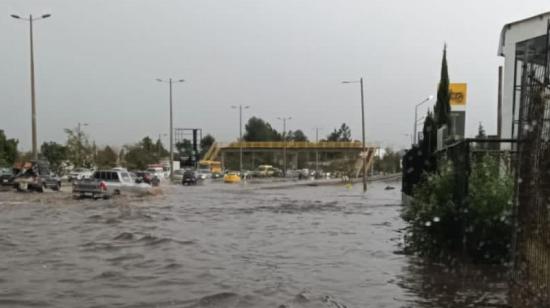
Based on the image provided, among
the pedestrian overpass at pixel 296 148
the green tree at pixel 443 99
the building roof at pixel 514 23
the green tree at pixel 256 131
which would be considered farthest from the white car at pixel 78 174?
the green tree at pixel 256 131

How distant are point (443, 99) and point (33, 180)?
23.5m

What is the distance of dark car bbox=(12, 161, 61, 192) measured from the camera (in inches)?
1521

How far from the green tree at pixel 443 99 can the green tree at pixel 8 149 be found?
7050cm

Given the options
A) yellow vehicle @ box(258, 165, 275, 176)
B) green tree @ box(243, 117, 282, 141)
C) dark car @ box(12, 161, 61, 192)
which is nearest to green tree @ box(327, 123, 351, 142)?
green tree @ box(243, 117, 282, 141)

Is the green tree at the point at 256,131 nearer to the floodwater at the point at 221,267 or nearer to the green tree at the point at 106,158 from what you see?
the green tree at the point at 106,158

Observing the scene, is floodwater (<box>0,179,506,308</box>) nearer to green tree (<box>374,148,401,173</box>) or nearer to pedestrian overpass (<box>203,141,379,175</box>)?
pedestrian overpass (<box>203,141,379,175</box>)

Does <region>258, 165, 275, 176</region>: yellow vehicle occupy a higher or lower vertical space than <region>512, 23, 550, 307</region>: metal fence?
lower

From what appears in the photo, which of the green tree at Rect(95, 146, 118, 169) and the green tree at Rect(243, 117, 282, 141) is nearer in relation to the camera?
the green tree at Rect(95, 146, 118, 169)

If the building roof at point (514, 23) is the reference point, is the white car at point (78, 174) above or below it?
below

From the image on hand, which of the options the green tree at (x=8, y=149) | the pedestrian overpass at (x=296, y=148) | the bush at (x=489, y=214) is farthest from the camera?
the pedestrian overpass at (x=296, y=148)

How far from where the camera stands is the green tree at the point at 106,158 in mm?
83125

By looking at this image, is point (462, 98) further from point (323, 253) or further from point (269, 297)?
point (269, 297)

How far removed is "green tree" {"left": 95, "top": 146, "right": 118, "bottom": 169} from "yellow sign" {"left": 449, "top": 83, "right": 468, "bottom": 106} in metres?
57.5

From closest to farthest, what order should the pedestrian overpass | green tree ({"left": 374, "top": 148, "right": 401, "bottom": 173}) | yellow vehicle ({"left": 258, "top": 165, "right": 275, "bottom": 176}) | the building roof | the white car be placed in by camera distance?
the building roof
the white car
yellow vehicle ({"left": 258, "top": 165, "right": 275, "bottom": 176})
the pedestrian overpass
green tree ({"left": 374, "top": 148, "right": 401, "bottom": 173})
